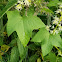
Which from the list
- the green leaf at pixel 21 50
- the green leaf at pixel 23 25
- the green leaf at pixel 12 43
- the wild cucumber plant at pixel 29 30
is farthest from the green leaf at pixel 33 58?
the green leaf at pixel 23 25

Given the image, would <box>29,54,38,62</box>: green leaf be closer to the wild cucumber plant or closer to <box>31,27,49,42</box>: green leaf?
the wild cucumber plant

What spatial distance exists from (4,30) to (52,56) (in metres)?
0.52

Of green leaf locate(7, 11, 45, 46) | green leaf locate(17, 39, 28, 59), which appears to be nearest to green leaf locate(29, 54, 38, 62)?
green leaf locate(17, 39, 28, 59)

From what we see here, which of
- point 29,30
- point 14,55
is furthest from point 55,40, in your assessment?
point 14,55

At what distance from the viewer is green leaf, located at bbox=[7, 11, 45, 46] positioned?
839mm

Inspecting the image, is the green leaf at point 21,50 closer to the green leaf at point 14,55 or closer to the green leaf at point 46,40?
the green leaf at point 14,55

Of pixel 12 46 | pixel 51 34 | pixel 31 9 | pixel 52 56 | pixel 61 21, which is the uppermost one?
pixel 31 9

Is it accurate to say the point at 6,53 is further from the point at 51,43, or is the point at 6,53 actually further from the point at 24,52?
the point at 51,43

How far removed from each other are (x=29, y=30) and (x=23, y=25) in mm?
57

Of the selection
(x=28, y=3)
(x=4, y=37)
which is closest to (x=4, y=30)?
(x=4, y=37)

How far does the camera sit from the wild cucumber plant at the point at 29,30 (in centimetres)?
84

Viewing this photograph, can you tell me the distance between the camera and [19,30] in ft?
2.79

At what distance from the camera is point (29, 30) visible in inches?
33.6

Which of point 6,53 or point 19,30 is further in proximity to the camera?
point 6,53
